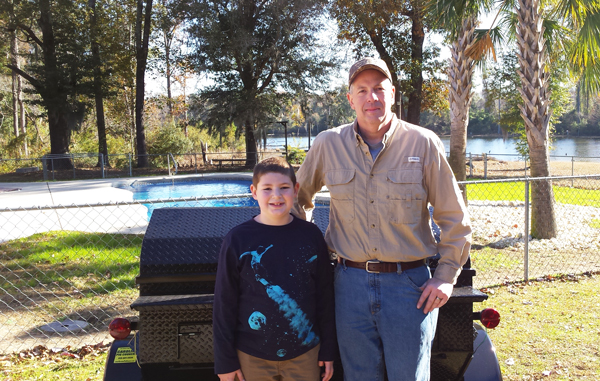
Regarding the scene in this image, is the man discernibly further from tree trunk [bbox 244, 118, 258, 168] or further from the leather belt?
tree trunk [bbox 244, 118, 258, 168]

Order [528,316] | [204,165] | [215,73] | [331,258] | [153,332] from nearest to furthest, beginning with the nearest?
[153,332], [331,258], [528,316], [215,73], [204,165]

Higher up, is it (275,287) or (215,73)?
(215,73)

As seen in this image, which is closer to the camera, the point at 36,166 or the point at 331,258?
the point at 331,258

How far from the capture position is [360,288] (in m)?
2.11

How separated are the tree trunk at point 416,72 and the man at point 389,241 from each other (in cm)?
2071

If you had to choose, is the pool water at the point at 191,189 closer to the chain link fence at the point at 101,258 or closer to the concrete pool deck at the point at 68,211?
the concrete pool deck at the point at 68,211

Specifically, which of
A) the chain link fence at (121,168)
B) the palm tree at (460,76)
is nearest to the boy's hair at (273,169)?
the palm tree at (460,76)

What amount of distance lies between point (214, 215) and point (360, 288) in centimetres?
93

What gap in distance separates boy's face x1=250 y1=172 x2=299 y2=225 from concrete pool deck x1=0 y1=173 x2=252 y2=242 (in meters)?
2.38

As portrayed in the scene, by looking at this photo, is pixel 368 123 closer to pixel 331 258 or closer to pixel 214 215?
pixel 331 258

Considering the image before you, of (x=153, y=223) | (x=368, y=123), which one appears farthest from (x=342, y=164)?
(x=153, y=223)

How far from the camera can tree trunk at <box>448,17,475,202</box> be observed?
10484mm

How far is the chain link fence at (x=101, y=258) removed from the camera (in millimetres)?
4895

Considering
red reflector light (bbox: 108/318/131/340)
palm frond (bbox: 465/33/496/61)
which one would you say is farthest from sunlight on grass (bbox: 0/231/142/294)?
palm frond (bbox: 465/33/496/61)
